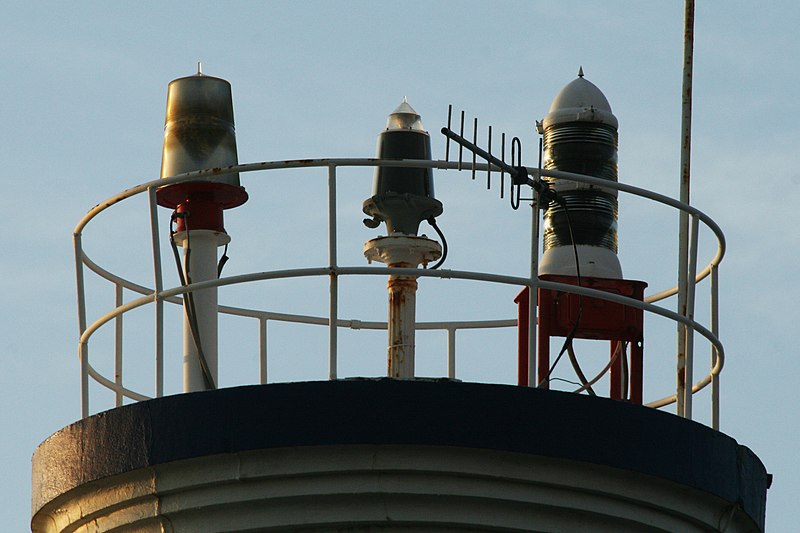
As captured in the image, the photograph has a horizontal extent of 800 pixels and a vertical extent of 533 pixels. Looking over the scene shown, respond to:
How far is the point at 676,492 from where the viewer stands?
12.3 meters

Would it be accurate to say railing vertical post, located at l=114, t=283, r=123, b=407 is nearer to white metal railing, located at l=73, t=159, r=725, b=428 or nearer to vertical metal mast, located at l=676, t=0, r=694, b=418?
white metal railing, located at l=73, t=159, r=725, b=428

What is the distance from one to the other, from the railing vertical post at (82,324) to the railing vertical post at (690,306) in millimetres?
3815

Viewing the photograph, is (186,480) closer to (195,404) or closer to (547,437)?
(195,404)

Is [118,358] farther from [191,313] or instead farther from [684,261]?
[684,261]

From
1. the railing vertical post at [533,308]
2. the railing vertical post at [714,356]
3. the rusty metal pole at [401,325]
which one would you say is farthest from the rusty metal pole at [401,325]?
the railing vertical post at [714,356]

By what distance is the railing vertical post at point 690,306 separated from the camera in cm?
1286

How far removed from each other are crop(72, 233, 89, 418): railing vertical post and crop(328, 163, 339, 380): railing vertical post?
78.4 inches

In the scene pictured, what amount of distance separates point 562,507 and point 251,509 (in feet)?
5.85

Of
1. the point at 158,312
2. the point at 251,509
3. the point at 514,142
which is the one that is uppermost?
the point at 514,142

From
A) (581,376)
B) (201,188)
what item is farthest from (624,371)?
(201,188)

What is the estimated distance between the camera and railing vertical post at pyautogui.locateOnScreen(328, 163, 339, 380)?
11.9 meters

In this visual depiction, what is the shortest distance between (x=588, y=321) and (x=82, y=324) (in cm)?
334

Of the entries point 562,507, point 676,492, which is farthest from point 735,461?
point 562,507

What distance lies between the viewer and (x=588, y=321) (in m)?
13.8
